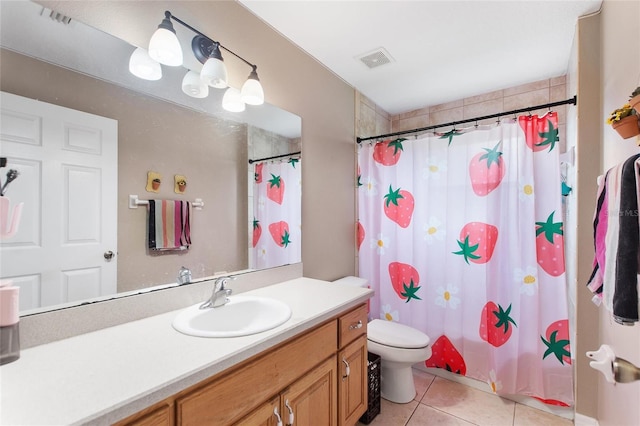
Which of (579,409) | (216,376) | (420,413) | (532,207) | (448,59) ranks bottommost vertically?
(420,413)

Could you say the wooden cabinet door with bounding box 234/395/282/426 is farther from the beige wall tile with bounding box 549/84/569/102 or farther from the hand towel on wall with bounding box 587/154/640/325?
the beige wall tile with bounding box 549/84/569/102

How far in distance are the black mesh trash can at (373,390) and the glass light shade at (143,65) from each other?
6.22 ft

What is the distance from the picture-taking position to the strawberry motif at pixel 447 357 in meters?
2.08

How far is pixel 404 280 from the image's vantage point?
2283mm

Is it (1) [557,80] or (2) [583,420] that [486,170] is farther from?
(2) [583,420]

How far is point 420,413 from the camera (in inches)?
71.1

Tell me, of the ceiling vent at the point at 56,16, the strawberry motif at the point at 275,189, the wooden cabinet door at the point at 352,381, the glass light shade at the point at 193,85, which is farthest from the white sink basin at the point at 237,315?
the ceiling vent at the point at 56,16

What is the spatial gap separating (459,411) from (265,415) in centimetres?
151

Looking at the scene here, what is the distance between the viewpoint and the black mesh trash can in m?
1.71

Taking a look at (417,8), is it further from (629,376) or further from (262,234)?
(629,376)

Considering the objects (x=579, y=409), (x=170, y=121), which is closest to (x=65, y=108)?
(x=170, y=121)

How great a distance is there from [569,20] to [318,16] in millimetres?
1430

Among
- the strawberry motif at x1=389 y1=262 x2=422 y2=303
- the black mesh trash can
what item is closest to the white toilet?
the black mesh trash can

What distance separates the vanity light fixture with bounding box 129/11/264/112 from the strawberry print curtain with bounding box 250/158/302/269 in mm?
376
